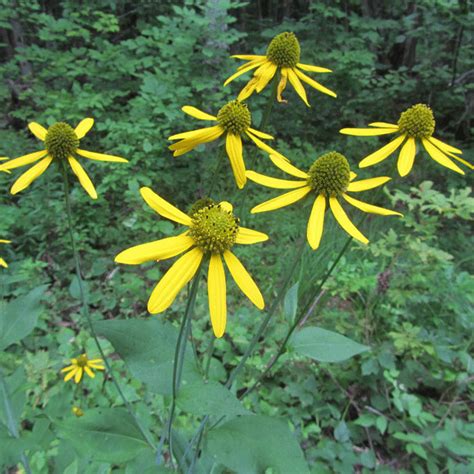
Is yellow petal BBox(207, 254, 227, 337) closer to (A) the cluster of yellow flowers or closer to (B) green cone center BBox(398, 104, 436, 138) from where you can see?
(A) the cluster of yellow flowers

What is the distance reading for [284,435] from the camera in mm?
1014

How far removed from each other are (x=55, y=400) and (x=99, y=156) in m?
1.25

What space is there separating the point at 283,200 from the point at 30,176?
0.79 m

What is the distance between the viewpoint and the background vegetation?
180cm

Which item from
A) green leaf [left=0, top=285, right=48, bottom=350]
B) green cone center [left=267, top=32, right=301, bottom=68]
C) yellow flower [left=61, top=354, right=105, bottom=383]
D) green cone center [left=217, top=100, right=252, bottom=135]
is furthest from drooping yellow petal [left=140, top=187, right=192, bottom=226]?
yellow flower [left=61, top=354, right=105, bottom=383]

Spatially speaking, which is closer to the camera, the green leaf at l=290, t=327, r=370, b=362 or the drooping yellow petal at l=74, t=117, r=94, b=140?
the green leaf at l=290, t=327, r=370, b=362

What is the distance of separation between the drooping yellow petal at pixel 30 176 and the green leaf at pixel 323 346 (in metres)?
0.96

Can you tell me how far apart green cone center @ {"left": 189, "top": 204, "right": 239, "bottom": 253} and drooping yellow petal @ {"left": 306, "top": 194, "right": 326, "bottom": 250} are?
0.18 meters

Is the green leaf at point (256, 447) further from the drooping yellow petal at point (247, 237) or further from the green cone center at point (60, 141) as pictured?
the green cone center at point (60, 141)

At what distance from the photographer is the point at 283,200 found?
108 cm

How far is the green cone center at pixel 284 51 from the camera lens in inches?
57.6

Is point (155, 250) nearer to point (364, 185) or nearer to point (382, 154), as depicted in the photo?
point (364, 185)

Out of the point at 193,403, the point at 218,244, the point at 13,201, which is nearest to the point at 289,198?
the point at 218,244

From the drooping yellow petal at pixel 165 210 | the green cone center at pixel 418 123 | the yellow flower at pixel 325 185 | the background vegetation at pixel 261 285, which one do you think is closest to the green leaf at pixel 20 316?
the background vegetation at pixel 261 285
